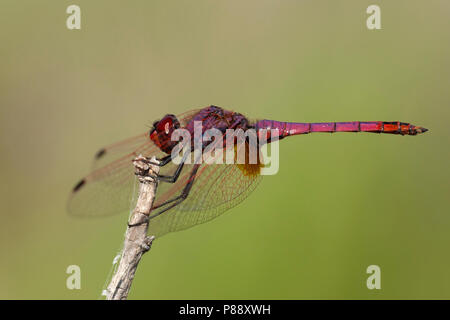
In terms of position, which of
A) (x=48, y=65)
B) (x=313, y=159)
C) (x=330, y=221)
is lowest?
(x=330, y=221)

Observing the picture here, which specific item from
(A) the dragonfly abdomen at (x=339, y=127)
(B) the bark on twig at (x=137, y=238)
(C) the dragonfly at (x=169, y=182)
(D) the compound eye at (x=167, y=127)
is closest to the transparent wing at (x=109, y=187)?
(C) the dragonfly at (x=169, y=182)

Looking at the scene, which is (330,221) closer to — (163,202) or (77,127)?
(163,202)

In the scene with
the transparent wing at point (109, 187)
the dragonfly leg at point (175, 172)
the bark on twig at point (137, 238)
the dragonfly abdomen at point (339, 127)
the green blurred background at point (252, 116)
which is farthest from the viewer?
the green blurred background at point (252, 116)

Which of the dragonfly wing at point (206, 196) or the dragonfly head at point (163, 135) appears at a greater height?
the dragonfly head at point (163, 135)

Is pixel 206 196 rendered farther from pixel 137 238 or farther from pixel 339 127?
pixel 339 127

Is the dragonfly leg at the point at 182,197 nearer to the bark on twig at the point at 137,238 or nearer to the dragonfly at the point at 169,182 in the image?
the dragonfly at the point at 169,182

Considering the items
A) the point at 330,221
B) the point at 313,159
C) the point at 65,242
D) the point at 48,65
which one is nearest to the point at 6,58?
the point at 48,65
